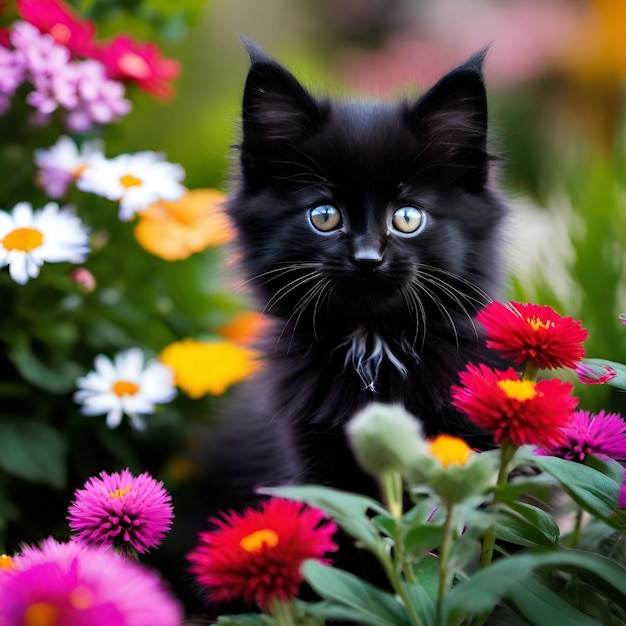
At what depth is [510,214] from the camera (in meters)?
1.33

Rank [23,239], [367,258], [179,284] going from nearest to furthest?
[367,258]
[23,239]
[179,284]

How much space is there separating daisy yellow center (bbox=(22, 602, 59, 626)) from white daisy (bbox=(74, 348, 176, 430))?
2.96 ft

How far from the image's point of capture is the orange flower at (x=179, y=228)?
166 cm

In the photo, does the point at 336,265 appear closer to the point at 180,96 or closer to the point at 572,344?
the point at 572,344

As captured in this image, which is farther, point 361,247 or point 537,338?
A: point 361,247

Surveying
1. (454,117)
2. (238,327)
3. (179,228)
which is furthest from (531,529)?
(238,327)

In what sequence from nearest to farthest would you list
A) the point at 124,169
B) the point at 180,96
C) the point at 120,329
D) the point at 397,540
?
1. the point at 397,540
2. the point at 124,169
3. the point at 120,329
4. the point at 180,96

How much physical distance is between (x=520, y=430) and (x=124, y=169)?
1.07 metres

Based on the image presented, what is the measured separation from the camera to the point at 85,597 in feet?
1.85

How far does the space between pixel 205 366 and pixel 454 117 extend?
0.76 metres

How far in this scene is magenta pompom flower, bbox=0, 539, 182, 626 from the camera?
535 mm

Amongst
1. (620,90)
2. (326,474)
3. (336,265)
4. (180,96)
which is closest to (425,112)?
(336,265)

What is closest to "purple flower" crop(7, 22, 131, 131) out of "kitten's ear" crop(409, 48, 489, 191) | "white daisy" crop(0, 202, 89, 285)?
"white daisy" crop(0, 202, 89, 285)

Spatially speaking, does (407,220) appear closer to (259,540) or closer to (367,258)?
(367,258)
